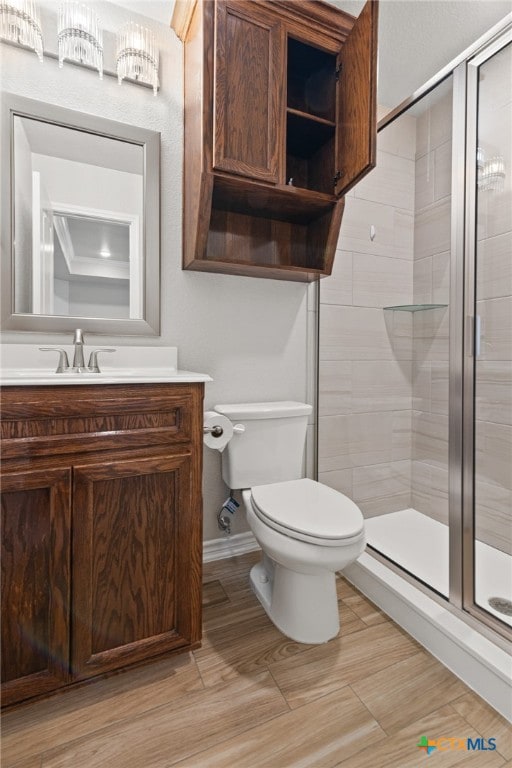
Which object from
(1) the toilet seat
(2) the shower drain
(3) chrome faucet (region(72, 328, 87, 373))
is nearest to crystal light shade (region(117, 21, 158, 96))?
(3) chrome faucet (region(72, 328, 87, 373))

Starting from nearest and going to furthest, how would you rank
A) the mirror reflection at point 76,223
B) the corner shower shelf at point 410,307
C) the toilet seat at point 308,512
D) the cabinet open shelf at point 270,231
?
the toilet seat at point 308,512, the mirror reflection at point 76,223, the cabinet open shelf at point 270,231, the corner shower shelf at point 410,307

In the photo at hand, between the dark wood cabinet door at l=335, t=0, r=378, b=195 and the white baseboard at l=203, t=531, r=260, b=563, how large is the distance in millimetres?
1634

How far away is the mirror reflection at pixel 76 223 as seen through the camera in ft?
4.53

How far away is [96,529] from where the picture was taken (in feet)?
3.30

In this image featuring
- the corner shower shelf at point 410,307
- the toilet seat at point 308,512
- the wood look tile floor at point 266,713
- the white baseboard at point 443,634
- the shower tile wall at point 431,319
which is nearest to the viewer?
the wood look tile floor at point 266,713

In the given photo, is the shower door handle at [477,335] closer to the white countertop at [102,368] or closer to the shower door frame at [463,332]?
the shower door frame at [463,332]

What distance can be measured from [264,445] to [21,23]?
179cm

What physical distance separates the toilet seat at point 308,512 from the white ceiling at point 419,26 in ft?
6.56

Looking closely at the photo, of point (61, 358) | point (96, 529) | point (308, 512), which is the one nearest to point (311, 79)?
point (61, 358)

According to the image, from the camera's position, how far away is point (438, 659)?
1.20 meters

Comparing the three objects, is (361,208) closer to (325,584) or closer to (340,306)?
(340,306)

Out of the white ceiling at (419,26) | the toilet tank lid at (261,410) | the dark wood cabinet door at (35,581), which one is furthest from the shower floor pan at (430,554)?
the white ceiling at (419,26)

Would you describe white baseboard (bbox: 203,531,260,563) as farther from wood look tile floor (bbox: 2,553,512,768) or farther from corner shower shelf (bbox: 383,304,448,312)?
corner shower shelf (bbox: 383,304,448,312)

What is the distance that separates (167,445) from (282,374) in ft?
2.91
